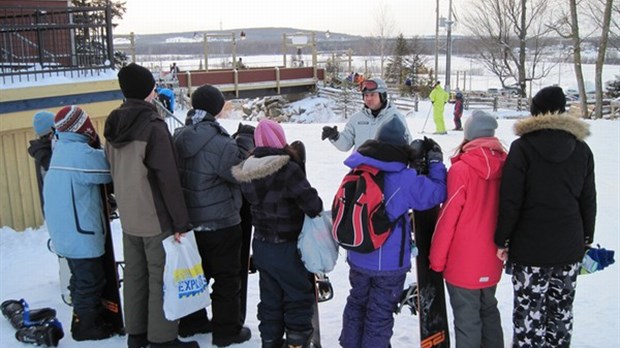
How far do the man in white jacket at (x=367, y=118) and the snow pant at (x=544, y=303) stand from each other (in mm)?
1947

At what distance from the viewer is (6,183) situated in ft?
22.2

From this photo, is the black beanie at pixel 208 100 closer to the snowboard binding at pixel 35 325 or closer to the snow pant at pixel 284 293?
the snow pant at pixel 284 293

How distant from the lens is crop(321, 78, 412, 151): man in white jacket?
16.7ft

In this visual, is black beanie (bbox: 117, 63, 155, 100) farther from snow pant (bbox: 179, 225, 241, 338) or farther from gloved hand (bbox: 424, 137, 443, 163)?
gloved hand (bbox: 424, 137, 443, 163)

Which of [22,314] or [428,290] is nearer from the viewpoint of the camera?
[428,290]

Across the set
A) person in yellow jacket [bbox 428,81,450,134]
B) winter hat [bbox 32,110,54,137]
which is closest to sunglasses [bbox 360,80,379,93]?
winter hat [bbox 32,110,54,137]

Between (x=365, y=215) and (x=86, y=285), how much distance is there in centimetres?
215

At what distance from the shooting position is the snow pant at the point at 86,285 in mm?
4180

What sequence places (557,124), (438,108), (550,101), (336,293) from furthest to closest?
(438,108), (336,293), (550,101), (557,124)

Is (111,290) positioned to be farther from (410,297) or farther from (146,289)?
(410,297)

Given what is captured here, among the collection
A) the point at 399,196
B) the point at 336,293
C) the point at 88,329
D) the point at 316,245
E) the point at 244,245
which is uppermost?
the point at 399,196

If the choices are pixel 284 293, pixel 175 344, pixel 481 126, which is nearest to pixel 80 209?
pixel 175 344

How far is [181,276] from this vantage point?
376 centimetres

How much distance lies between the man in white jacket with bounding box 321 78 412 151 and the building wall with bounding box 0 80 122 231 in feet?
11.4
